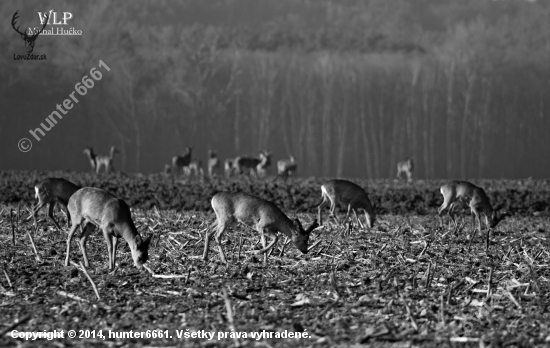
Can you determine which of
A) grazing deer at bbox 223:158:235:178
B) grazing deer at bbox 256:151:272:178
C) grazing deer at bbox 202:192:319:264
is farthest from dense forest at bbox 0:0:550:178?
grazing deer at bbox 202:192:319:264

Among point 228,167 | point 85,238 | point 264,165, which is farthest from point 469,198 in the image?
point 228,167

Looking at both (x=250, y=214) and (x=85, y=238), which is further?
(x=250, y=214)

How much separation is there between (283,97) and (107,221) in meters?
45.4

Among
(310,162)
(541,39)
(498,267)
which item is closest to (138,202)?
(498,267)

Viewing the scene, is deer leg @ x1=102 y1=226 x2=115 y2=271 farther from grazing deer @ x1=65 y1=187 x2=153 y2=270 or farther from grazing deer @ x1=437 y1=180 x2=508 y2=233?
grazing deer @ x1=437 y1=180 x2=508 y2=233

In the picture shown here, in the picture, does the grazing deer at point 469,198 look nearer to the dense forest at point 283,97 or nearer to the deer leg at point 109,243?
the deer leg at point 109,243

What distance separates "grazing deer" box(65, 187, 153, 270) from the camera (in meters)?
10.2

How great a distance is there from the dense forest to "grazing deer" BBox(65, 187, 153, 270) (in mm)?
40999

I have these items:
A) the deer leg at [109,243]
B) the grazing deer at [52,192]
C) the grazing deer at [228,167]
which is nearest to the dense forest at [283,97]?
the grazing deer at [228,167]

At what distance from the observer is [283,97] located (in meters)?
55.5

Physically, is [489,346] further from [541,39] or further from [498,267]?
[541,39]

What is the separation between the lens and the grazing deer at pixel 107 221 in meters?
10.2

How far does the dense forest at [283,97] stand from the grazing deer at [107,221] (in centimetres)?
4100

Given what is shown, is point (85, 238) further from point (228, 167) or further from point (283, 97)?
point (283, 97)
